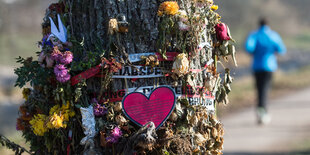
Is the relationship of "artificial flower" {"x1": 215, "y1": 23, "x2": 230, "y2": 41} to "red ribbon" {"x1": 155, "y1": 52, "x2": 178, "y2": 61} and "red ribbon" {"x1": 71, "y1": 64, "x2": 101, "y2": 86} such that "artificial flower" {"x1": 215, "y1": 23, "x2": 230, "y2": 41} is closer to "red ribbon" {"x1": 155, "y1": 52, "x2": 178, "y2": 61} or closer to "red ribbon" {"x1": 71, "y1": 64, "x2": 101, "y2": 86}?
"red ribbon" {"x1": 155, "y1": 52, "x2": 178, "y2": 61}

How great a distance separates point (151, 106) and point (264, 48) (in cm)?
565

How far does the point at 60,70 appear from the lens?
2.18 metres

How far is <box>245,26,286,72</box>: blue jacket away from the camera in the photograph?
24.1ft

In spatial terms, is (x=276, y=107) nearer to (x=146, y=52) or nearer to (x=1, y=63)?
(x=146, y=52)

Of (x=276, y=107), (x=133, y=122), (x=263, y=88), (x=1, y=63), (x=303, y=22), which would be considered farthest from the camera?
(x=303, y=22)

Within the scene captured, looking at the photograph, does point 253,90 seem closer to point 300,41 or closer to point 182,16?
point 182,16

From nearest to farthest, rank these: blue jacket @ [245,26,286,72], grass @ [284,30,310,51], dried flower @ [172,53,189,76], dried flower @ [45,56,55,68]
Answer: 1. dried flower @ [172,53,189,76]
2. dried flower @ [45,56,55,68]
3. blue jacket @ [245,26,286,72]
4. grass @ [284,30,310,51]

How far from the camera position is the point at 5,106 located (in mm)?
11016

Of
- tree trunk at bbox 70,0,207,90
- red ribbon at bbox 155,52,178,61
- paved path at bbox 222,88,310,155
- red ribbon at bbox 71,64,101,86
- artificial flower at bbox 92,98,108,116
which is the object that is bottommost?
paved path at bbox 222,88,310,155

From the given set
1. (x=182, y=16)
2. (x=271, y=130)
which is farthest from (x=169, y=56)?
(x=271, y=130)

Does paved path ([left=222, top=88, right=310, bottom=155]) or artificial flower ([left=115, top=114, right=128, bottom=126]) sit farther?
paved path ([left=222, top=88, right=310, bottom=155])

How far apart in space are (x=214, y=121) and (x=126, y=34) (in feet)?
2.50

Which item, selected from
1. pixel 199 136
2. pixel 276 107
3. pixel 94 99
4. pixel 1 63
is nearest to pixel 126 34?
pixel 94 99

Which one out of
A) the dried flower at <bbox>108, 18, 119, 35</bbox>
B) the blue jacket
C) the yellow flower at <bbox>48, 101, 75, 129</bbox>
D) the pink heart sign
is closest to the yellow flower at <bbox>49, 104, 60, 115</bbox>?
the yellow flower at <bbox>48, 101, 75, 129</bbox>
